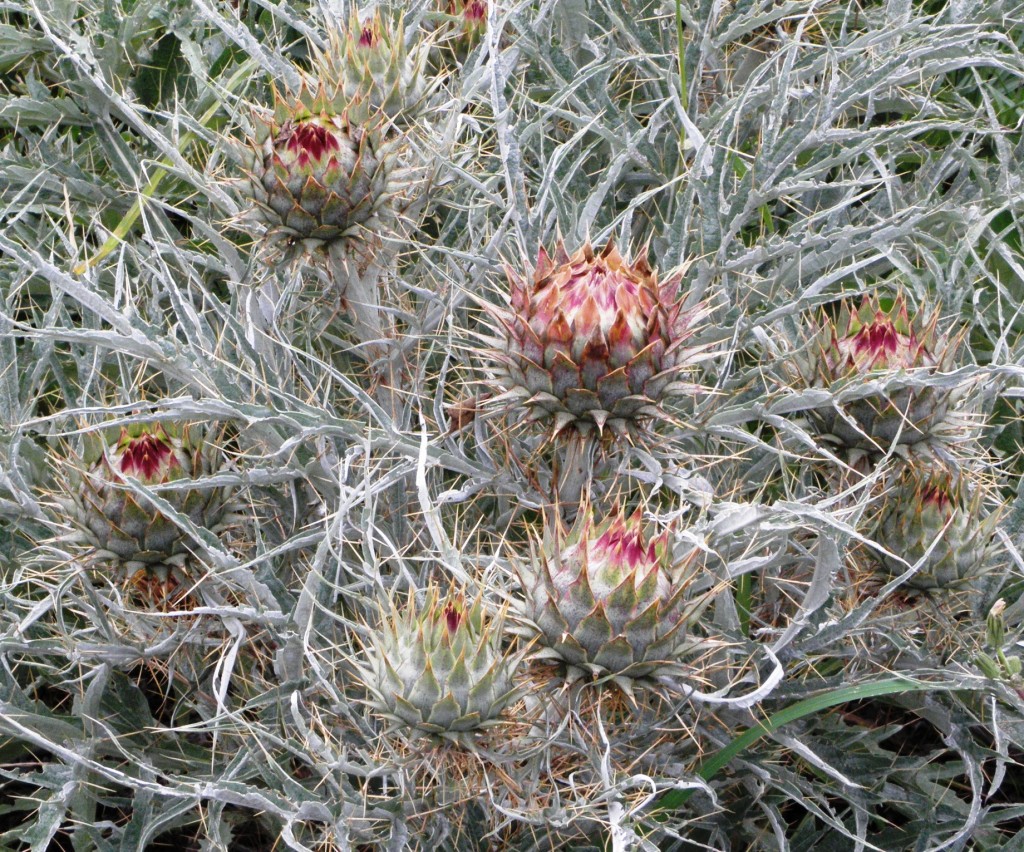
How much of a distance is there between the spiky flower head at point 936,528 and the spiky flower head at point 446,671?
36.3 inches

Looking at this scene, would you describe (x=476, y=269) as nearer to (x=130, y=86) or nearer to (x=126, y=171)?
(x=126, y=171)

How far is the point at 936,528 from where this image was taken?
2.27m

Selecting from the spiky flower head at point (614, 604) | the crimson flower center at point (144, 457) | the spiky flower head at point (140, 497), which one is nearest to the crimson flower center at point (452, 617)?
the spiky flower head at point (614, 604)

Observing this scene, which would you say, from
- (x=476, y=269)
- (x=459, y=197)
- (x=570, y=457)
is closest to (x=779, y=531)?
(x=570, y=457)

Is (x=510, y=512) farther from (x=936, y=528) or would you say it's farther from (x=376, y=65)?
(x=376, y=65)

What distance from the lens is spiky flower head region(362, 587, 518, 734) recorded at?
176 centimetres

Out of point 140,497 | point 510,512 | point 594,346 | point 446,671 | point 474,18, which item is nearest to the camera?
point 446,671

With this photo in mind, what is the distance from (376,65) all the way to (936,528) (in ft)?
5.13

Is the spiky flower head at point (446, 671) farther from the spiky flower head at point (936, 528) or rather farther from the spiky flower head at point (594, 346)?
the spiky flower head at point (936, 528)

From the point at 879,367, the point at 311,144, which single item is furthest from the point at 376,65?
the point at 879,367

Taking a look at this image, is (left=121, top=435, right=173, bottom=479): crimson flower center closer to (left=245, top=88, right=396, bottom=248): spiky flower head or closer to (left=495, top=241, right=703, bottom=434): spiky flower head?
(left=245, top=88, right=396, bottom=248): spiky flower head

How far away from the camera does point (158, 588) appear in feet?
7.73

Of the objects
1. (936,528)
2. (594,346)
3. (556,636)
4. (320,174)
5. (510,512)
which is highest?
(320,174)

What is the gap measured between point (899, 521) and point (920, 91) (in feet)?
5.69
